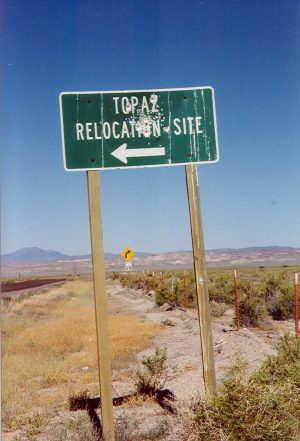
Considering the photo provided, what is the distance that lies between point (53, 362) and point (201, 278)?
22.8 feet

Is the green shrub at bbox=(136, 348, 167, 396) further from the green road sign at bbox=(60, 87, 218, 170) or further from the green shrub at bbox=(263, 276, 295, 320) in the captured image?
the green shrub at bbox=(263, 276, 295, 320)

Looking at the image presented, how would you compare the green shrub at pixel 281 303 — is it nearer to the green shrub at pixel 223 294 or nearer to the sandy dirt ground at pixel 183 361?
the sandy dirt ground at pixel 183 361

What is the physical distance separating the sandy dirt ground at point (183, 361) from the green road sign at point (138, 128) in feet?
6.24

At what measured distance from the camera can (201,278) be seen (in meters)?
4.07

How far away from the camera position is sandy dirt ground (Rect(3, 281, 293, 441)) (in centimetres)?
460

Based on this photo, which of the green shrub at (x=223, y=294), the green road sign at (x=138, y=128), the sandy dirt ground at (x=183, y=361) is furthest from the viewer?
the green shrub at (x=223, y=294)

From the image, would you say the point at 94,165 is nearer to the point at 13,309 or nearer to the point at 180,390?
the point at 180,390

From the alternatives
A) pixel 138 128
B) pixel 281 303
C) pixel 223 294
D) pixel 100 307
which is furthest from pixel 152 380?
pixel 223 294

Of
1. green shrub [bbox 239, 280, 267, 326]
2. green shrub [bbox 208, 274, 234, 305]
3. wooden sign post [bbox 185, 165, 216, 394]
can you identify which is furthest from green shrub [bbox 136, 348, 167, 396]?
green shrub [bbox 208, 274, 234, 305]

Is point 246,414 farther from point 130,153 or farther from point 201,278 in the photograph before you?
point 130,153

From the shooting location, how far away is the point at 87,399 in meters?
6.15

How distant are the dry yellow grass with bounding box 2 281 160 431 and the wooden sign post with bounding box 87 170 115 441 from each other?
1516mm

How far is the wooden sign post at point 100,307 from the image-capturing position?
379cm

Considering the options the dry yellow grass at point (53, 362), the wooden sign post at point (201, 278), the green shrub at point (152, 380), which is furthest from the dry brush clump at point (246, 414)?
the green shrub at point (152, 380)
